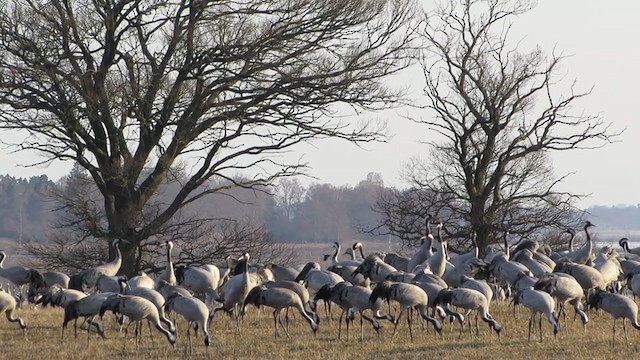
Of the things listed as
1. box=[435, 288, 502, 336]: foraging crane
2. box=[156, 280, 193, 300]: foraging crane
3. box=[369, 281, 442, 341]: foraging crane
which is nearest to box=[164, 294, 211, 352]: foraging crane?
box=[156, 280, 193, 300]: foraging crane

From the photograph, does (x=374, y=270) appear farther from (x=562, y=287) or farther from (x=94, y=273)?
(x=94, y=273)

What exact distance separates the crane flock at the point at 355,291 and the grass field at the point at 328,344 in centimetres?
16

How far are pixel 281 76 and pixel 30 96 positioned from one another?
439cm

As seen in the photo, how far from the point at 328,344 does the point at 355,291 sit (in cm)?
111

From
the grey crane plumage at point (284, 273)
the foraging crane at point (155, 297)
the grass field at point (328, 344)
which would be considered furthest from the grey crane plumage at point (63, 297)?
the grey crane plumage at point (284, 273)

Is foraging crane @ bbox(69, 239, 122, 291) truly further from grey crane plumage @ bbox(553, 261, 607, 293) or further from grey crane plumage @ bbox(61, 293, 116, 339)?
grey crane plumage @ bbox(553, 261, 607, 293)

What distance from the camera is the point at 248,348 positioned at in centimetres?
1398

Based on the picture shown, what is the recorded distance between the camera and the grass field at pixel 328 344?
13.3 meters

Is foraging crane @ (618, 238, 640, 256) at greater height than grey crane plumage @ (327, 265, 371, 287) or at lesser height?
greater

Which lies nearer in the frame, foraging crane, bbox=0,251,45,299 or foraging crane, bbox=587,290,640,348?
foraging crane, bbox=587,290,640,348

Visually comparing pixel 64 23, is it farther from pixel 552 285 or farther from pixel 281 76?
pixel 552 285

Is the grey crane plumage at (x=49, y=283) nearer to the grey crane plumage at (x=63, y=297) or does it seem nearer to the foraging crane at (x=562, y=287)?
the grey crane plumage at (x=63, y=297)

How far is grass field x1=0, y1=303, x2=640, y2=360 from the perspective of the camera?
13328 millimetres

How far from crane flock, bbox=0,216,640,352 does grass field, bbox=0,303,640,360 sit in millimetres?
160
